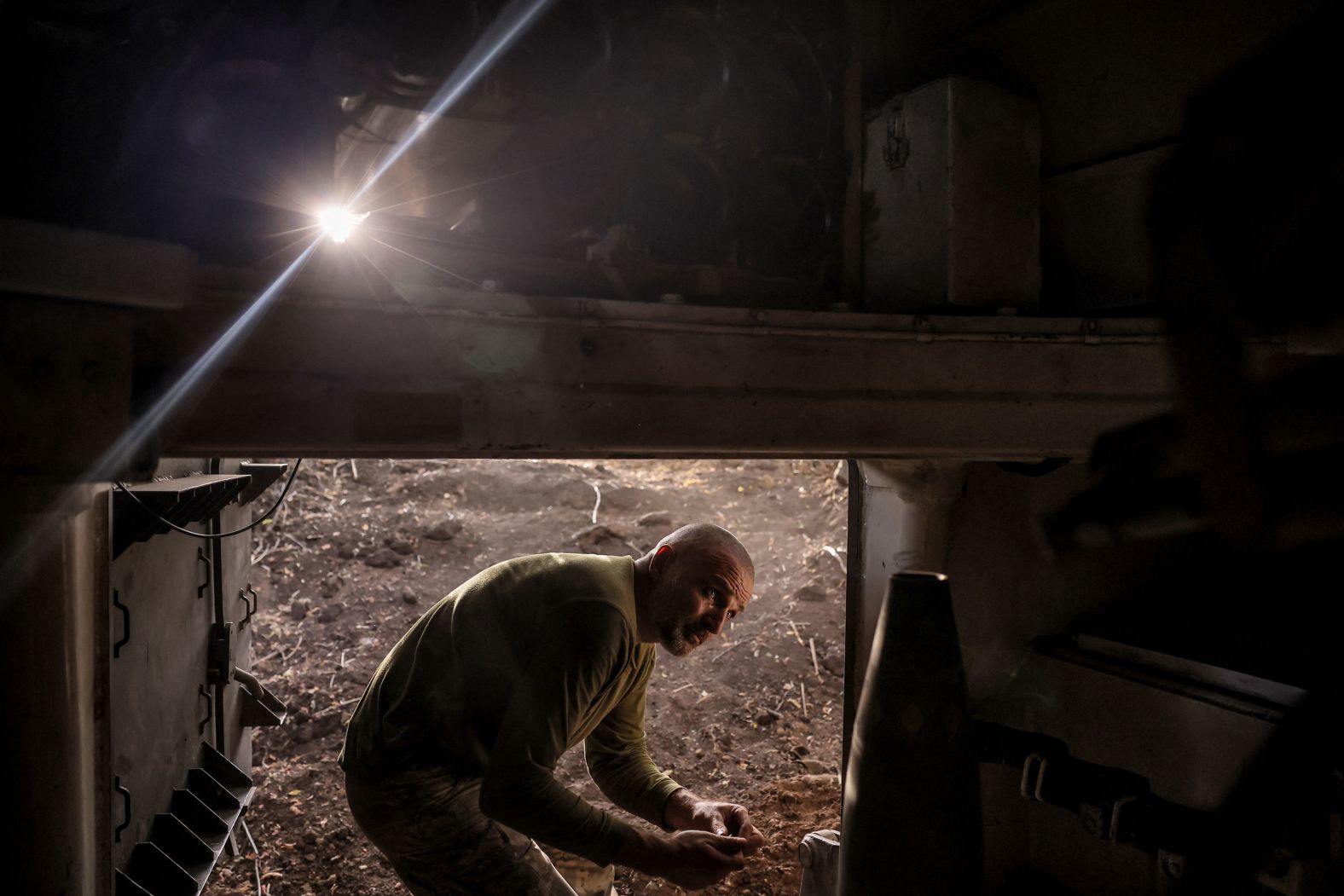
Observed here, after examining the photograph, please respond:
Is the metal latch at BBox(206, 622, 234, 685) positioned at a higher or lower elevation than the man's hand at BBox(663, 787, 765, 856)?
higher

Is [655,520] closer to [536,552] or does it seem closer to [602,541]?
[602,541]

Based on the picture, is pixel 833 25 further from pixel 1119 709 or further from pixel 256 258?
pixel 1119 709

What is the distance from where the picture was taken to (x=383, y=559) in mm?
6727

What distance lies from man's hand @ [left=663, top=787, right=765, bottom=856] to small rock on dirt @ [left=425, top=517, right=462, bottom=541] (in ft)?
16.9

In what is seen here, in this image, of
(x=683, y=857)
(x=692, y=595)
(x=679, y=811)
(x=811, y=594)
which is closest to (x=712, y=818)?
(x=679, y=811)

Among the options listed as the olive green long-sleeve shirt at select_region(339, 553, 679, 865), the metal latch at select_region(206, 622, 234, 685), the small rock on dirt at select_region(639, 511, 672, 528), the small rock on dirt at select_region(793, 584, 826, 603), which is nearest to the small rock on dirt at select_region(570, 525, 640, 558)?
the small rock on dirt at select_region(639, 511, 672, 528)

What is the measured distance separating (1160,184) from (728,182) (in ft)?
3.81

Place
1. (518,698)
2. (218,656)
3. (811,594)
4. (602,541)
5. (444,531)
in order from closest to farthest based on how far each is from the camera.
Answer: (518,698), (218,656), (811,594), (602,541), (444,531)

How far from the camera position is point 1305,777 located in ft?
4.58

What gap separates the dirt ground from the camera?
3801 millimetres

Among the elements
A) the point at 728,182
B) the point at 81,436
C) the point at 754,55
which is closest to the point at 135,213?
the point at 81,436

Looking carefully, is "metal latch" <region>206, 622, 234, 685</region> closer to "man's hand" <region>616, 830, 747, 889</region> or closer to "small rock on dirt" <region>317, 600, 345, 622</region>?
"man's hand" <region>616, 830, 747, 889</region>

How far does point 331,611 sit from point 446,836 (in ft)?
14.7

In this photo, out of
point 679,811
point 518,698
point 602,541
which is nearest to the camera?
point 518,698
